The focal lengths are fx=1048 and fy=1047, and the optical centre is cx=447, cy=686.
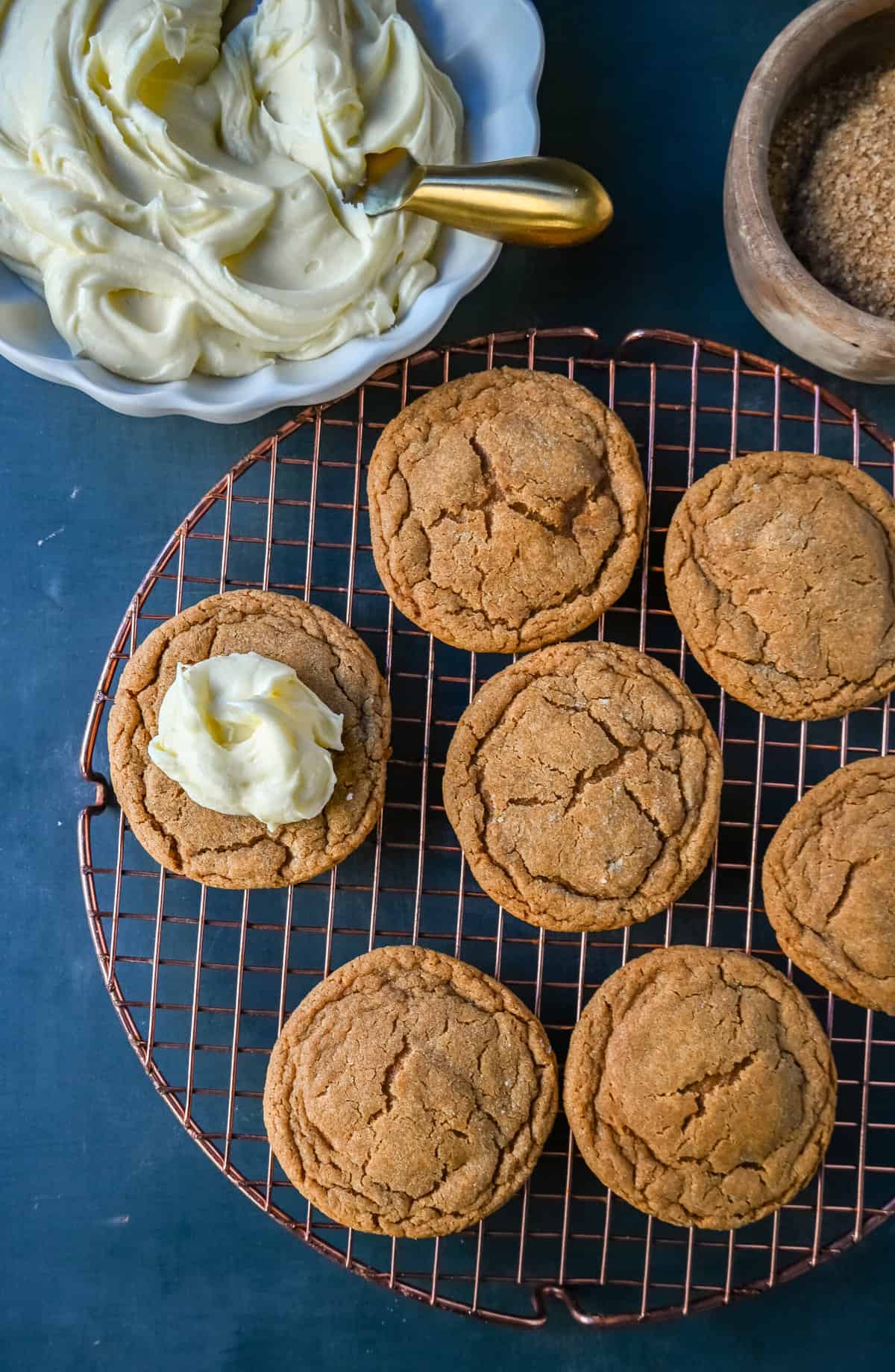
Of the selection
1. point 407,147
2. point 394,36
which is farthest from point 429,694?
point 394,36

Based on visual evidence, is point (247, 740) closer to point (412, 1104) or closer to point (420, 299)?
point (412, 1104)

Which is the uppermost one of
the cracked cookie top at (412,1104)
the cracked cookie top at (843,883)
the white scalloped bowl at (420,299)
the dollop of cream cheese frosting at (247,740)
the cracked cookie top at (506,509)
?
the white scalloped bowl at (420,299)

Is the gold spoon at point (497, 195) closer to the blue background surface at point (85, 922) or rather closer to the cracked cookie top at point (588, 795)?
the blue background surface at point (85, 922)

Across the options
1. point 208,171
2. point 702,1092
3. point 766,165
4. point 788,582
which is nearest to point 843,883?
point 702,1092

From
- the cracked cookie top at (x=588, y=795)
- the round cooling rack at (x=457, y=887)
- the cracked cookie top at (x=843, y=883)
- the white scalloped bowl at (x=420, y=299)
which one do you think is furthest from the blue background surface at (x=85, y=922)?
the cracked cookie top at (x=588, y=795)

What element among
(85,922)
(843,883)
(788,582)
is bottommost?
(85,922)

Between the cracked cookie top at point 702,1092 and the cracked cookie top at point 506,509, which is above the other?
the cracked cookie top at point 506,509
